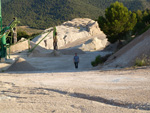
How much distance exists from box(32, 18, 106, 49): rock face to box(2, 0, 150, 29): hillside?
32991 millimetres

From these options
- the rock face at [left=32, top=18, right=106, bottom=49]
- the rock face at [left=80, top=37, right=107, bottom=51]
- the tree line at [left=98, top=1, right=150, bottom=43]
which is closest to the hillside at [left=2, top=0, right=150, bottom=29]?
the rock face at [left=32, top=18, right=106, bottom=49]

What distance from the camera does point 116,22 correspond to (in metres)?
28.0

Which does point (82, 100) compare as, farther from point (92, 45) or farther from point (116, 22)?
point (92, 45)

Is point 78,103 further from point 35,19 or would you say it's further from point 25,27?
point 35,19

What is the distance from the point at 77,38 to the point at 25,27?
1588 inches

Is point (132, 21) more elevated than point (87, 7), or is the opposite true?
point (87, 7)

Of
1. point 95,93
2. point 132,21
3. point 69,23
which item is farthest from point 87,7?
point 95,93

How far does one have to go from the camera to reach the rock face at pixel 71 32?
49.4m

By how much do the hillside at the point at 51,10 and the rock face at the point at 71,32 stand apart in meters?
33.0

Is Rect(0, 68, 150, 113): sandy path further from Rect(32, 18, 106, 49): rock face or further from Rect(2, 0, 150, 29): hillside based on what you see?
Rect(2, 0, 150, 29): hillside

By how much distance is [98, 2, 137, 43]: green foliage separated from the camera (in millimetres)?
28391

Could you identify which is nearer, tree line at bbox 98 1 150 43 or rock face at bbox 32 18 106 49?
tree line at bbox 98 1 150 43

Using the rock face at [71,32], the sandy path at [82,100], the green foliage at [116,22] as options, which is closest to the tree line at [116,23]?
the green foliage at [116,22]

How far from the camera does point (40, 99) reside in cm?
439
